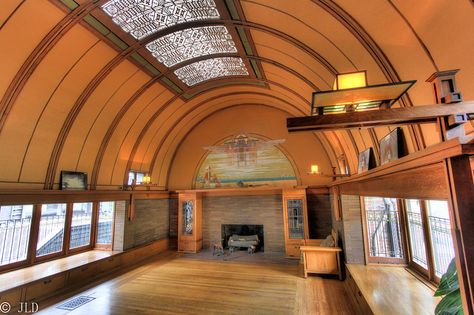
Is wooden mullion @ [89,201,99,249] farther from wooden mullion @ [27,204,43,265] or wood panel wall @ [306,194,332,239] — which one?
wood panel wall @ [306,194,332,239]

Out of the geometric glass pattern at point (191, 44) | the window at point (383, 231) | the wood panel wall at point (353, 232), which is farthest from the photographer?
the wood panel wall at point (353, 232)

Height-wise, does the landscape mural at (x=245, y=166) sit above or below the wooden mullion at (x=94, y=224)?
above

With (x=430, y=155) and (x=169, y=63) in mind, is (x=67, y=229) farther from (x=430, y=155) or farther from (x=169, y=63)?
(x=430, y=155)

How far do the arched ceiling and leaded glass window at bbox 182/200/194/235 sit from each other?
255cm

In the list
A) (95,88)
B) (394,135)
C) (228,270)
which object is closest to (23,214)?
(95,88)

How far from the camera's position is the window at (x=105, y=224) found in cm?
701

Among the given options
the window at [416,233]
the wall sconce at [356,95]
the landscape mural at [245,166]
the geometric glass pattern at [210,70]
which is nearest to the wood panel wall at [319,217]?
the landscape mural at [245,166]

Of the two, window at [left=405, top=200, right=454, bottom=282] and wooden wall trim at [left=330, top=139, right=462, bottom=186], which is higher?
wooden wall trim at [left=330, top=139, right=462, bottom=186]

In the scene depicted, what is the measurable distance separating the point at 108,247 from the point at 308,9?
8.03 m

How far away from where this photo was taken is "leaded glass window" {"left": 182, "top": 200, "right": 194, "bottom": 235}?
337 inches

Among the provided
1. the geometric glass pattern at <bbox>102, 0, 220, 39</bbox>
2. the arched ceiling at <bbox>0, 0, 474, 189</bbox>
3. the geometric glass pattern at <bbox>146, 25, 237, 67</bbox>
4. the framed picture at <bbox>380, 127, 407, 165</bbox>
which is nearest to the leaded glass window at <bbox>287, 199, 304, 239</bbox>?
the arched ceiling at <bbox>0, 0, 474, 189</bbox>

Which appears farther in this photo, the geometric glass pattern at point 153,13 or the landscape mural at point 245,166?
the landscape mural at point 245,166

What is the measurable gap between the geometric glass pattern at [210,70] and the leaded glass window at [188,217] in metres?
4.64

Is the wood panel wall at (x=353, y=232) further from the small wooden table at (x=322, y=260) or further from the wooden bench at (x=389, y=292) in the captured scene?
the small wooden table at (x=322, y=260)
